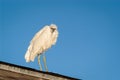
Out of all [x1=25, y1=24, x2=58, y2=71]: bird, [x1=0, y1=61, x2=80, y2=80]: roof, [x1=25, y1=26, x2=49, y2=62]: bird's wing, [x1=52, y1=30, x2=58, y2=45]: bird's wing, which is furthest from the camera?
[x1=52, y1=30, x2=58, y2=45]: bird's wing

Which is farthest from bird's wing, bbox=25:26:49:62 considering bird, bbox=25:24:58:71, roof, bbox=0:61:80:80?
roof, bbox=0:61:80:80

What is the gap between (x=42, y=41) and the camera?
23016 mm

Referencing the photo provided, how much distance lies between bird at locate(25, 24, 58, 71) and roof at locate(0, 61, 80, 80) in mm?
5798

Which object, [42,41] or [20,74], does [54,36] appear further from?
[20,74]

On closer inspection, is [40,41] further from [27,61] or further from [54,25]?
[27,61]

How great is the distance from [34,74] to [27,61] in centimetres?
464

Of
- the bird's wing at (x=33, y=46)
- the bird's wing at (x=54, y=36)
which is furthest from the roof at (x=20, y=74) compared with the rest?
the bird's wing at (x=54, y=36)

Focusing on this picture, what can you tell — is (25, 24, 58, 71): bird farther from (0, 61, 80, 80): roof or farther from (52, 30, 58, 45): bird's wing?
(0, 61, 80, 80): roof

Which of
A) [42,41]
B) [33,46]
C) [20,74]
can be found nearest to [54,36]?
[42,41]

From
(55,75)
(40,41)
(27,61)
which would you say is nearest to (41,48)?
(40,41)

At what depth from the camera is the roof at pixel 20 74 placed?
14.6 m

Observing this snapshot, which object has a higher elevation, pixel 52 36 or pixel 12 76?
pixel 52 36

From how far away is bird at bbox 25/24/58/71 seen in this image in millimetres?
21638

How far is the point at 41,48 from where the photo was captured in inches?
904
